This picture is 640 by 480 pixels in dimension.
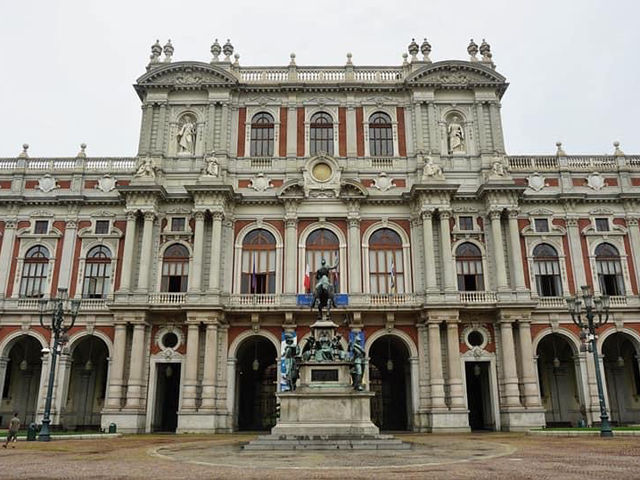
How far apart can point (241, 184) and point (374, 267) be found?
979 cm

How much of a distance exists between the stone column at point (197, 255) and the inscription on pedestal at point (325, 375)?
1361 cm

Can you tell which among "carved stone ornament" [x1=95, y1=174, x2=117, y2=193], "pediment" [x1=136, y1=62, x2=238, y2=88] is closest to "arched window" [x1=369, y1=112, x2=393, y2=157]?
"pediment" [x1=136, y1=62, x2=238, y2=88]

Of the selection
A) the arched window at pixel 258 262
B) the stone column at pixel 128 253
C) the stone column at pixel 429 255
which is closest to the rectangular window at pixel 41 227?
the stone column at pixel 128 253

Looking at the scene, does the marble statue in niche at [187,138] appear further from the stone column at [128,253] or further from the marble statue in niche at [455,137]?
the marble statue in niche at [455,137]

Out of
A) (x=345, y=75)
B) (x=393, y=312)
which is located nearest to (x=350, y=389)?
(x=393, y=312)

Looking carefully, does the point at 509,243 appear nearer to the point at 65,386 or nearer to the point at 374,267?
the point at 374,267

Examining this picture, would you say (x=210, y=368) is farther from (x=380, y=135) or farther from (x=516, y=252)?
(x=516, y=252)

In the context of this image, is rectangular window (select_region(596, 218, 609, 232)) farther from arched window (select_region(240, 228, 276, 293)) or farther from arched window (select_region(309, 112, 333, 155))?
arched window (select_region(240, 228, 276, 293))

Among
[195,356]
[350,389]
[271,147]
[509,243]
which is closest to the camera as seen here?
[350,389]

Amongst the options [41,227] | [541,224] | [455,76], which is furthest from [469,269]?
[41,227]

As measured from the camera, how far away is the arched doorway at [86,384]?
111 ft

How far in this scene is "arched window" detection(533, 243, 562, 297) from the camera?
1339 inches

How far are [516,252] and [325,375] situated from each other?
17.5 metres

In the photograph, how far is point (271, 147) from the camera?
3653cm
